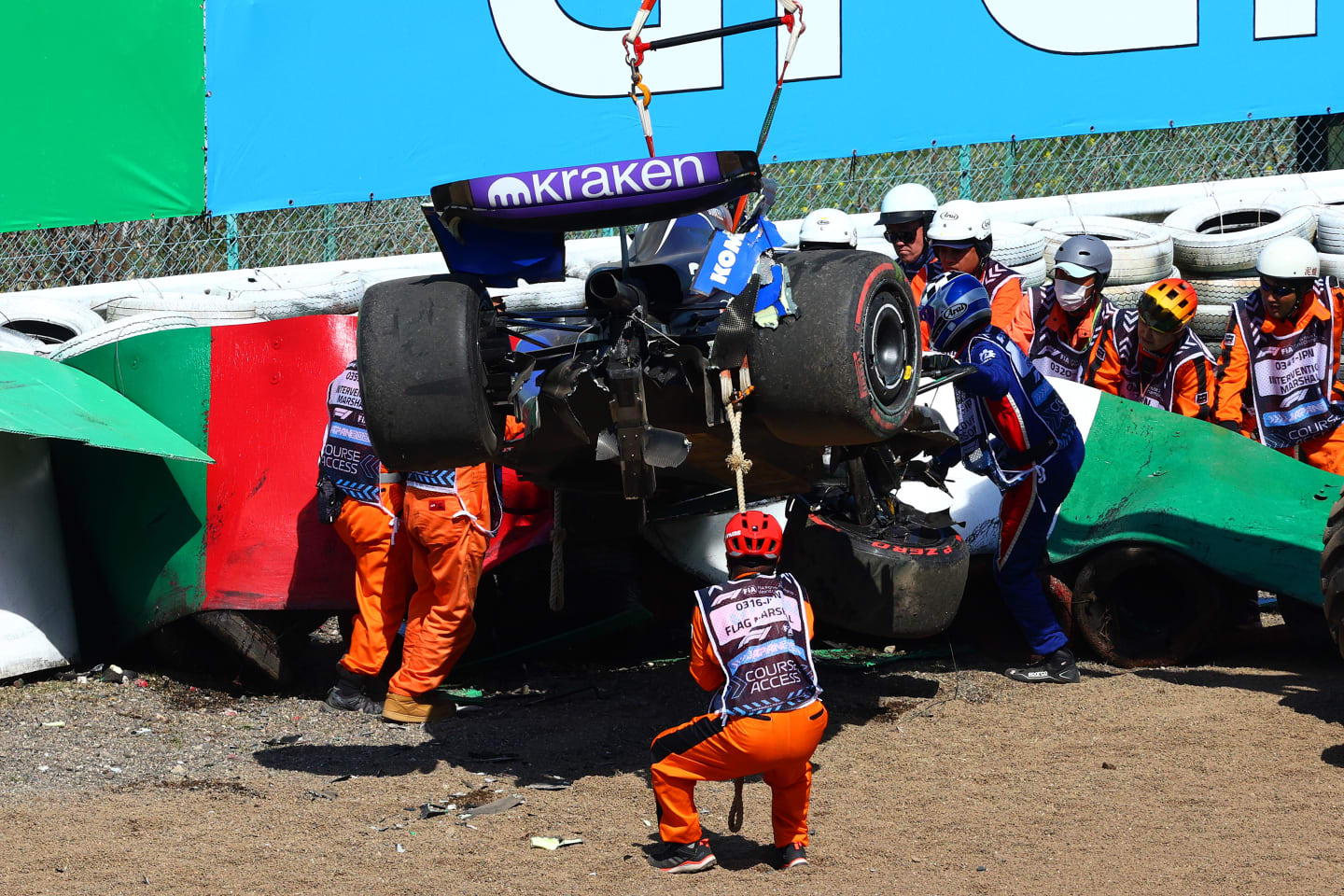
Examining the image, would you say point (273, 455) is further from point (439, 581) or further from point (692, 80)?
point (692, 80)

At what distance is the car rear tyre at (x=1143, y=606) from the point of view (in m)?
6.54

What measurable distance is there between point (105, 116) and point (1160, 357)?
7324mm

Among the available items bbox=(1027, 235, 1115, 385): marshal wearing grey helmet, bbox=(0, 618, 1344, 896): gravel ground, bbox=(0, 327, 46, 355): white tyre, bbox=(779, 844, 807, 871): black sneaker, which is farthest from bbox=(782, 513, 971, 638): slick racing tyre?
bbox=(0, 327, 46, 355): white tyre

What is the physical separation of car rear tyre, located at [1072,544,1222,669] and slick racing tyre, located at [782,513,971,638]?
133cm

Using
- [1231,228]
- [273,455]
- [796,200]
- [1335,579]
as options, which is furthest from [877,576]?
[796,200]

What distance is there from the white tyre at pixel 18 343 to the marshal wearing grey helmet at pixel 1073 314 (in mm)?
5432

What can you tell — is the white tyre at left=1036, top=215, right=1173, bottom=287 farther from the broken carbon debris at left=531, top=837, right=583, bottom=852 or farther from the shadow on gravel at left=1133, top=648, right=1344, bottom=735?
the broken carbon debris at left=531, top=837, right=583, bottom=852

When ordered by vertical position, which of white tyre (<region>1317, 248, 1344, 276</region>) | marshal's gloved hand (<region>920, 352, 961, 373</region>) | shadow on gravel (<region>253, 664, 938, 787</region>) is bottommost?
shadow on gravel (<region>253, 664, 938, 787</region>)

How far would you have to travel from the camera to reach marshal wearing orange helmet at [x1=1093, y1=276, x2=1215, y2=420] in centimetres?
712

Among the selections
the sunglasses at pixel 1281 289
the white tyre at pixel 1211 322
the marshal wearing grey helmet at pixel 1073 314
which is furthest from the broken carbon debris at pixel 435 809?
the white tyre at pixel 1211 322

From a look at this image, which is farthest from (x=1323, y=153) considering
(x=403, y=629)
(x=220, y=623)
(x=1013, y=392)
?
(x=220, y=623)

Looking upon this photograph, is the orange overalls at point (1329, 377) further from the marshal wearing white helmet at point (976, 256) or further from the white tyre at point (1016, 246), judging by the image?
the white tyre at point (1016, 246)

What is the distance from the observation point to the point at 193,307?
8.80m

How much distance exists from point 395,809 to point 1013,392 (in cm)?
315
